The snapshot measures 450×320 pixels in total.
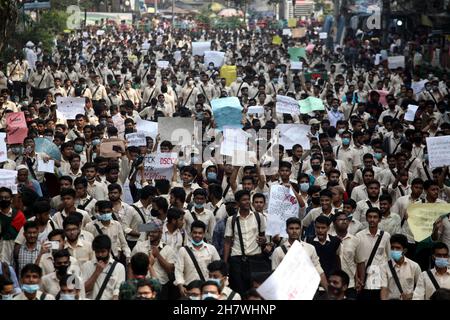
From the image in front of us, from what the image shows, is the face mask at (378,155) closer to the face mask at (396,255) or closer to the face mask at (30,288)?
the face mask at (396,255)

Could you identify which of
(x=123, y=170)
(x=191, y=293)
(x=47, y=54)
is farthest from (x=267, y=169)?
(x=47, y=54)

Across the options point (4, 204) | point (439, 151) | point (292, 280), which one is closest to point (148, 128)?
point (439, 151)

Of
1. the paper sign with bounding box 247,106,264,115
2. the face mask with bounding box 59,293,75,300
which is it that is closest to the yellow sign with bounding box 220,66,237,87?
the paper sign with bounding box 247,106,264,115

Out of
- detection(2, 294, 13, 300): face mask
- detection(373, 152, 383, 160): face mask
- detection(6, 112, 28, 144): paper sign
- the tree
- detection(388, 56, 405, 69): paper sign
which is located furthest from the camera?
detection(388, 56, 405, 69): paper sign

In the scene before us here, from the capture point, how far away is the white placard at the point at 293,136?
14.2 m

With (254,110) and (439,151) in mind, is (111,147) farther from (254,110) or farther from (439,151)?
(254,110)

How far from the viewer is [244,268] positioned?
32.1 feet

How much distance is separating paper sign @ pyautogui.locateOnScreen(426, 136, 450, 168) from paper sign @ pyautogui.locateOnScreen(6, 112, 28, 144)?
5396 mm

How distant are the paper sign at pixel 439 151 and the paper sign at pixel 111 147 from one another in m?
3.90

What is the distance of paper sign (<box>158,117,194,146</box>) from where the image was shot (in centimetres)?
1474

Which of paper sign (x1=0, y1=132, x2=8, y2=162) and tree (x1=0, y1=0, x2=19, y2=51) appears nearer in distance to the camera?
paper sign (x1=0, y1=132, x2=8, y2=162)

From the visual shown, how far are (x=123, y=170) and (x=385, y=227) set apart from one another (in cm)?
415

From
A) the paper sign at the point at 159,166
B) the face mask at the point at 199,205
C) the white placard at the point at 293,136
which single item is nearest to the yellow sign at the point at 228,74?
the white placard at the point at 293,136

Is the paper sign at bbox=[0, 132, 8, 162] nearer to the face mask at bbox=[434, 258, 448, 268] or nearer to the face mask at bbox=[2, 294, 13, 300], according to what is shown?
the face mask at bbox=[2, 294, 13, 300]
